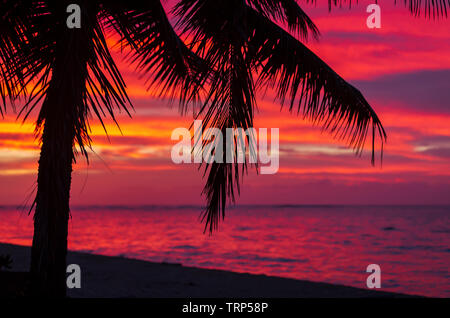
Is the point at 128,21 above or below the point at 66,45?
above

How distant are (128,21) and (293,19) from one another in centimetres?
377

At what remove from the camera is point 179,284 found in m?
13.5

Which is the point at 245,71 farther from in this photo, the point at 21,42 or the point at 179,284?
the point at 179,284

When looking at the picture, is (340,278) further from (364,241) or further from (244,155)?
(364,241)

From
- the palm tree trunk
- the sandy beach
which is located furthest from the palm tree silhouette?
the sandy beach

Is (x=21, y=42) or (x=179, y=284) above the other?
(x=21, y=42)

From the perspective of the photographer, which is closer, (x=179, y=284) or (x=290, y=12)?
(x=290, y=12)

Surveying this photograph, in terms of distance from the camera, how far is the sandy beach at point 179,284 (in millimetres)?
12172

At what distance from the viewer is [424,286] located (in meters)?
20.2


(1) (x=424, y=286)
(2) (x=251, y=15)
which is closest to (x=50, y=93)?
(2) (x=251, y=15)

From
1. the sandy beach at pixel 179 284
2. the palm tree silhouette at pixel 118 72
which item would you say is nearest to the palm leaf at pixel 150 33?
the palm tree silhouette at pixel 118 72

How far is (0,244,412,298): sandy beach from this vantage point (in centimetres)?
1217

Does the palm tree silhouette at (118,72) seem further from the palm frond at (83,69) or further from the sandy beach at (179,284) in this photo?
the sandy beach at (179,284)

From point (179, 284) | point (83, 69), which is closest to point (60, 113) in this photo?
point (83, 69)
